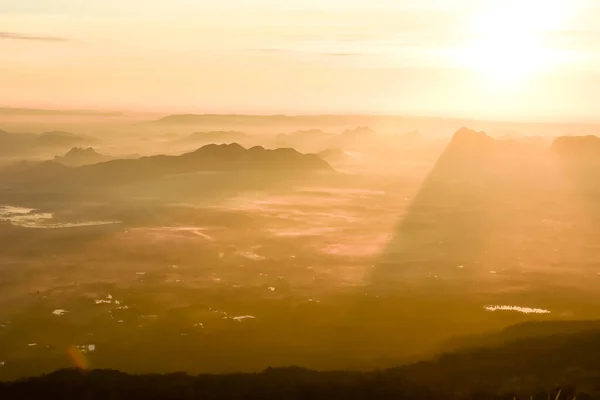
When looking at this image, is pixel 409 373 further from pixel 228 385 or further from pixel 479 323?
pixel 479 323

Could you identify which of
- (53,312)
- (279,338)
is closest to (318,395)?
(279,338)

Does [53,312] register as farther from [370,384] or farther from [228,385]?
[370,384]

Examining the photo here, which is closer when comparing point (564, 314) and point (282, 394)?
point (282, 394)

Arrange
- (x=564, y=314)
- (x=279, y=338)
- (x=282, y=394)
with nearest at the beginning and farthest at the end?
(x=282, y=394) → (x=279, y=338) → (x=564, y=314)

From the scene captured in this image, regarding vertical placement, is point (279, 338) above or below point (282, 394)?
below

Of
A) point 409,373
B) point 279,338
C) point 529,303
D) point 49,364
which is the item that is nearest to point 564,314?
point 529,303

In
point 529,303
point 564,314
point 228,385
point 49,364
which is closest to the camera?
point 228,385
